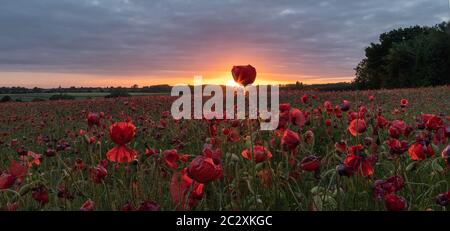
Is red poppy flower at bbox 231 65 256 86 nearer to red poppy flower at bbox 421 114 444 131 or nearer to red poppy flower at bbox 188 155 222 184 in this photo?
red poppy flower at bbox 188 155 222 184

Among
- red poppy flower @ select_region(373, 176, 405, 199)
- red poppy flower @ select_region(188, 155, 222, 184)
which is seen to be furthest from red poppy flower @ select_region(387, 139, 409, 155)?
red poppy flower @ select_region(188, 155, 222, 184)

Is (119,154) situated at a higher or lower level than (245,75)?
lower

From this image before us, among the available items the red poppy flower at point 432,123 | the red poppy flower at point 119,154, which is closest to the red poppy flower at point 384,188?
the red poppy flower at point 432,123

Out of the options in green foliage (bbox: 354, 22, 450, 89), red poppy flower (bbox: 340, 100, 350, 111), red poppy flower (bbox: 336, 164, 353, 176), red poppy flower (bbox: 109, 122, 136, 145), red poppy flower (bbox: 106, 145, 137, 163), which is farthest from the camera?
green foliage (bbox: 354, 22, 450, 89)

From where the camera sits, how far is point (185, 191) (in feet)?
7.29

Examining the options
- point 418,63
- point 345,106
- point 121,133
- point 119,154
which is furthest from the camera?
point 418,63

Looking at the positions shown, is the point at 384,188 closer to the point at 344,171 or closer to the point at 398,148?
the point at 344,171

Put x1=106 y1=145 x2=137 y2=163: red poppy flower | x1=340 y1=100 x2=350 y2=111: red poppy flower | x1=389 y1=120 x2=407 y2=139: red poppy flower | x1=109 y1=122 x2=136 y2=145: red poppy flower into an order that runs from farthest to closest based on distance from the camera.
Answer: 1. x1=340 y1=100 x2=350 y2=111: red poppy flower
2. x1=389 y1=120 x2=407 y2=139: red poppy flower
3. x1=106 y1=145 x2=137 y2=163: red poppy flower
4. x1=109 y1=122 x2=136 y2=145: red poppy flower

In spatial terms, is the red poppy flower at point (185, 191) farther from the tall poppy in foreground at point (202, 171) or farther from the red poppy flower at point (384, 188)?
Result: the red poppy flower at point (384, 188)

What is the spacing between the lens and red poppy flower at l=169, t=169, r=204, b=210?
211 centimetres


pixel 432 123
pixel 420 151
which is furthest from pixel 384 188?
pixel 432 123

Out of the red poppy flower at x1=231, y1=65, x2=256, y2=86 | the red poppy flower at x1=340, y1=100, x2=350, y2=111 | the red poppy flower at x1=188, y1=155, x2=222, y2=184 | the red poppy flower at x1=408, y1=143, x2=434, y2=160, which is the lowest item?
the red poppy flower at x1=408, y1=143, x2=434, y2=160

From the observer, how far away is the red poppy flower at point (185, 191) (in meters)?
2.11
